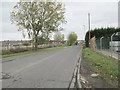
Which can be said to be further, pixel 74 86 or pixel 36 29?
pixel 36 29

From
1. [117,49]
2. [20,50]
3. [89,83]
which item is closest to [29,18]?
[20,50]

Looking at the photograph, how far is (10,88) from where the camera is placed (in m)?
8.87

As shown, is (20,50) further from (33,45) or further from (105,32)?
(105,32)

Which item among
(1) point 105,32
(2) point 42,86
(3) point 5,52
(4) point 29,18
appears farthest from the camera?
(1) point 105,32

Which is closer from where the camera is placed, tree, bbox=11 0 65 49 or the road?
the road

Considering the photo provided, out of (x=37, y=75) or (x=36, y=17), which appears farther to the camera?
(x=36, y=17)

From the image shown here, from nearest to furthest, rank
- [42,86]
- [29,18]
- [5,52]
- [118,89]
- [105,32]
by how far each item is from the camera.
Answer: [118,89], [42,86], [5,52], [29,18], [105,32]

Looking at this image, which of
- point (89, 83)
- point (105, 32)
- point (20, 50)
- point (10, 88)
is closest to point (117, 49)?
point (89, 83)

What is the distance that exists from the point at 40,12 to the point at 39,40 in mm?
6285

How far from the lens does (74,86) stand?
9.39m

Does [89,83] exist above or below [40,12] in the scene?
below

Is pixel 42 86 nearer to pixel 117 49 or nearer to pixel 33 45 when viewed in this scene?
pixel 117 49

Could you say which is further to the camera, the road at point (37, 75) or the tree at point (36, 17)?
the tree at point (36, 17)

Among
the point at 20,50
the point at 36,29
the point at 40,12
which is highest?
the point at 40,12
